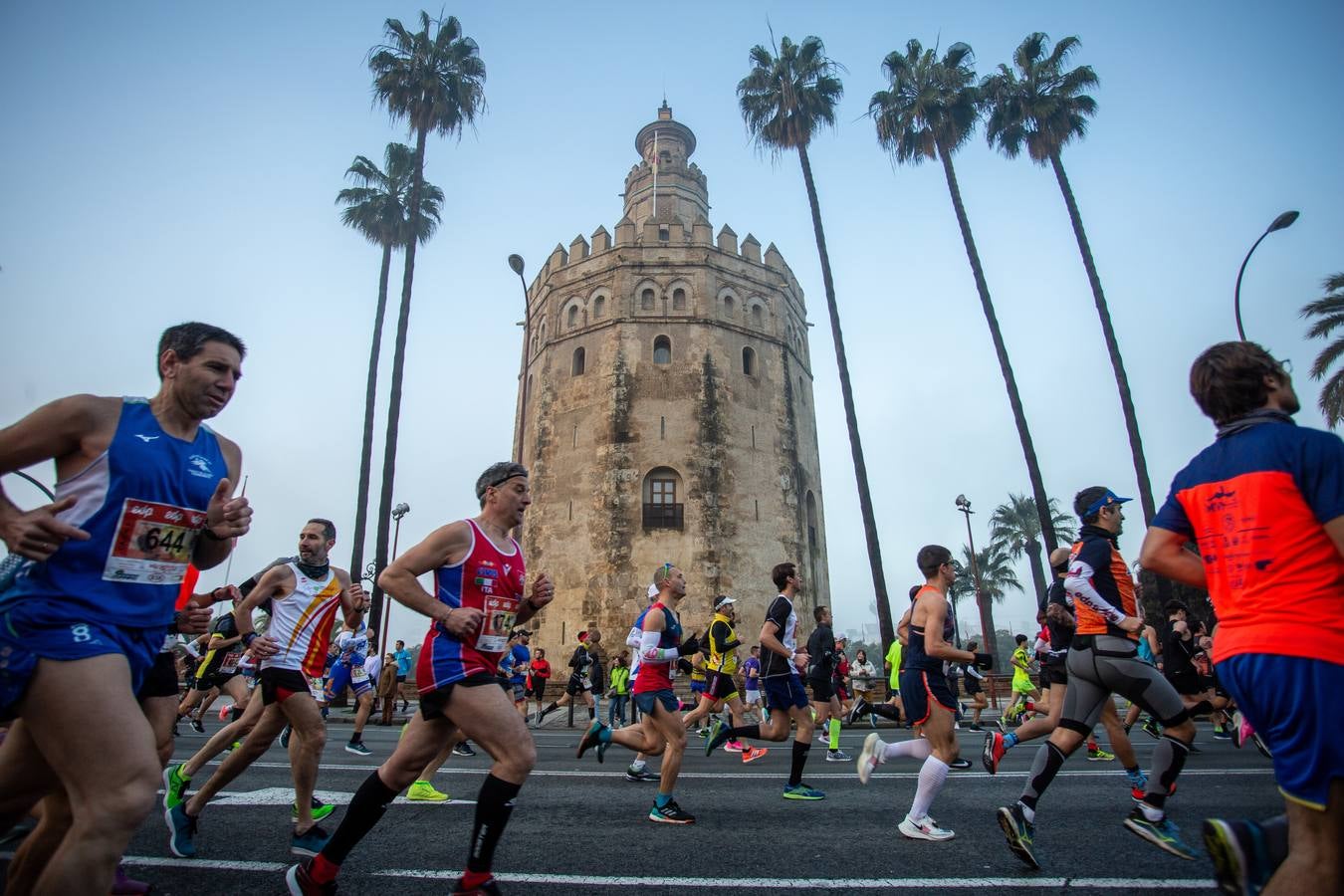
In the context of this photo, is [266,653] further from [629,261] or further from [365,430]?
[629,261]

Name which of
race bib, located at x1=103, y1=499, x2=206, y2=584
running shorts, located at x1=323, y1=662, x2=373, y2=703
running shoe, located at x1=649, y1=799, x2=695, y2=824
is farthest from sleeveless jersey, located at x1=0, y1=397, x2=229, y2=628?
running shorts, located at x1=323, y1=662, x2=373, y2=703

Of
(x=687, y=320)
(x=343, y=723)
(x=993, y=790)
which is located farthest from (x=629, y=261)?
(x=993, y=790)

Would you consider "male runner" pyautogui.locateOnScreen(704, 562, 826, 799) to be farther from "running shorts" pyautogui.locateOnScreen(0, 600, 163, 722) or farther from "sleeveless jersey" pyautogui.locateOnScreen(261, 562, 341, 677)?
"running shorts" pyautogui.locateOnScreen(0, 600, 163, 722)

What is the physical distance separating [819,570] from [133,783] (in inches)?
1233

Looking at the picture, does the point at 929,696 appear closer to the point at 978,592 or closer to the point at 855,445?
the point at 855,445

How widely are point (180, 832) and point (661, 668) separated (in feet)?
12.0

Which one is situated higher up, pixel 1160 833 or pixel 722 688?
pixel 722 688

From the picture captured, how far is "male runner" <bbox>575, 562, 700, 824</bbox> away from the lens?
19.4ft

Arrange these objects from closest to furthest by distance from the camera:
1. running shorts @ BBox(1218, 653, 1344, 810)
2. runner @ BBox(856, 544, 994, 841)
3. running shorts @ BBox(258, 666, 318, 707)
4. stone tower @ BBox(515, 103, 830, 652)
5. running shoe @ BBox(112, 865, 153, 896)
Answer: running shorts @ BBox(1218, 653, 1344, 810), running shoe @ BBox(112, 865, 153, 896), runner @ BBox(856, 544, 994, 841), running shorts @ BBox(258, 666, 318, 707), stone tower @ BBox(515, 103, 830, 652)

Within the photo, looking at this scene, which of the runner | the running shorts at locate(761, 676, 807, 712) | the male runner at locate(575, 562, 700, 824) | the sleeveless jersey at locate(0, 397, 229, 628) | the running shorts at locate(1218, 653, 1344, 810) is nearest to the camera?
the running shorts at locate(1218, 653, 1344, 810)

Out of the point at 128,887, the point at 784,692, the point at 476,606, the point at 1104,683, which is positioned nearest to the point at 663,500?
the point at 784,692

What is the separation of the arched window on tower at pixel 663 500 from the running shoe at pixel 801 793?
22.1 meters

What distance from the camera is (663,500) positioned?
2888 cm

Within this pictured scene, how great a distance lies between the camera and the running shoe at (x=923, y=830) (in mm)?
4504
